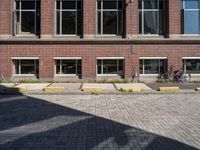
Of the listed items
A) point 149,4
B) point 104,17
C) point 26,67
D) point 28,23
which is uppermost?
point 149,4

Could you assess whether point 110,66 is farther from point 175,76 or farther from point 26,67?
point 26,67

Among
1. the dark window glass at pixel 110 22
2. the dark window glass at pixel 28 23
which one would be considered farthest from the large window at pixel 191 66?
the dark window glass at pixel 28 23

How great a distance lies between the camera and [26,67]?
2680 centimetres

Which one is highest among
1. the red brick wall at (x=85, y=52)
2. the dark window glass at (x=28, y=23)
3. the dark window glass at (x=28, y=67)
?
the dark window glass at (x=28, y=23)

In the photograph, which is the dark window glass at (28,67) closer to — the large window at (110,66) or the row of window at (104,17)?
the row of window at (104,17)

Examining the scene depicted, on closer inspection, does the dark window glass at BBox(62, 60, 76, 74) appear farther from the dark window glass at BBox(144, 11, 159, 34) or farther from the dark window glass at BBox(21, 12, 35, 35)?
the dark window glass at BBox(144, 11, 159, 34)

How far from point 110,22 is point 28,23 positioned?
534 cm

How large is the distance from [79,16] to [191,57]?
762cm

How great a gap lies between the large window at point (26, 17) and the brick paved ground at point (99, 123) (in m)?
10.1

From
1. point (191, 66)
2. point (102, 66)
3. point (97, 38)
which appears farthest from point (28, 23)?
point (191, 66)

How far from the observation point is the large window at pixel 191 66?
26.8 meters

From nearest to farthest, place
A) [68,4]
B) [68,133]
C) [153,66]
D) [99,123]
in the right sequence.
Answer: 1. [68,133]
2. [99,123]
3. [153,66]
4. [68,4]

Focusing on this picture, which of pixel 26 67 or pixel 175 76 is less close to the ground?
pixel 26 67

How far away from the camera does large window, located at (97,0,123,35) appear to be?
2705cm
